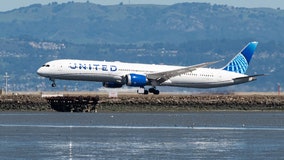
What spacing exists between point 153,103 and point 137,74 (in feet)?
49.4

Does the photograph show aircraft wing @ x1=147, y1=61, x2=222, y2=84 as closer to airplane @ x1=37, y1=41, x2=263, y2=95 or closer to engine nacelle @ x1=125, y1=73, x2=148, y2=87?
airplane @ x1=37, y1=41, x2=263, y2=95

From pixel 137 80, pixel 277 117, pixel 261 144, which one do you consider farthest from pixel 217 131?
pixel 137 80

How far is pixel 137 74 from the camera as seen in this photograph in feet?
359

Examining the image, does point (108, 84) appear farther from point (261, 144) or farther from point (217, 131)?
point (261, 144)

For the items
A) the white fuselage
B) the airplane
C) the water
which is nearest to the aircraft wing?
the airplane

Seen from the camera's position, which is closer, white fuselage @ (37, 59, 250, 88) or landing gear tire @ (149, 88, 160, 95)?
white fuselage @ (37, 59, 250, 88)

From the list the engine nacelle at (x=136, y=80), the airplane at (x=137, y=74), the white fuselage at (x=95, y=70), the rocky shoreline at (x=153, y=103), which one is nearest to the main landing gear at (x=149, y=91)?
the airplane at (x=137, y=74)

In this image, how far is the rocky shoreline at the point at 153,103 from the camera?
90625 mm

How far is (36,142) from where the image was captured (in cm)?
5497

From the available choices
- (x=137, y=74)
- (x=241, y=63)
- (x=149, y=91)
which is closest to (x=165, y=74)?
(x=149, y=91)

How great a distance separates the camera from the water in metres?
49.9

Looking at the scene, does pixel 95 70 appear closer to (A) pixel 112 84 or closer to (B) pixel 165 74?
(A) pixel 112 84

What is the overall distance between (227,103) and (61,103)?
49.9 ft

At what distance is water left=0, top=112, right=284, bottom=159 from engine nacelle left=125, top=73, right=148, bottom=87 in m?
27.9
